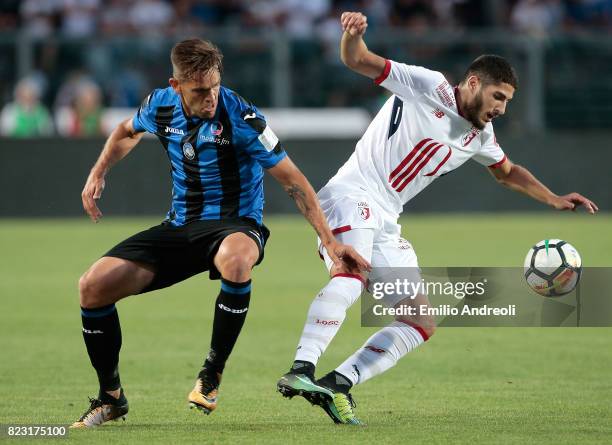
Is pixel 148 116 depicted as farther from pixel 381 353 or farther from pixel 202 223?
pixel 381 353

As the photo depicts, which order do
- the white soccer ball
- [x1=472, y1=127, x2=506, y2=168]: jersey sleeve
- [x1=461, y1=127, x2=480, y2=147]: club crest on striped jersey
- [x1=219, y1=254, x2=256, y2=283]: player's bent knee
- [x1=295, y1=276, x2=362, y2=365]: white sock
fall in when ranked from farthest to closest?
the white soccer ball → [x1=472, y1=127, x2=506, y2=168]: jersey sleeve → [x1=461, y1=127, x2=480, y2=147]: club crest on striped jersey → [x1=295, y1=276, x2=362, y2=365]: white sock → [x1=219, y1=254, x2=256, y2=283]: player's bent knee

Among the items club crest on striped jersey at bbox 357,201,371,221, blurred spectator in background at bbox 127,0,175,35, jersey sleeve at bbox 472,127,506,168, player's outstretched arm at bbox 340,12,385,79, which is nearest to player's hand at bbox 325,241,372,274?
club crest on striped jersey at bbox 357,201,371,221

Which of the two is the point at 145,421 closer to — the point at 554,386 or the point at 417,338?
the point at 417,338

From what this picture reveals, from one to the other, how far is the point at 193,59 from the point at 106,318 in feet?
4.68

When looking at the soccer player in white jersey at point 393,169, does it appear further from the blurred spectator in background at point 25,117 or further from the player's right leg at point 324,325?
the blurred spectator in background at point 25,117

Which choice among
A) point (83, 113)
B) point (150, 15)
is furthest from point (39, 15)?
point (83, 113)

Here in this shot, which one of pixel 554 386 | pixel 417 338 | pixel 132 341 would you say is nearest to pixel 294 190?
pixel 417 338

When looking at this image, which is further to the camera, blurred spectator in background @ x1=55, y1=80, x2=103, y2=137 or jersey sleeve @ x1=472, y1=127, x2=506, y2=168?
blurred spectator in background @ x1=55, y1=80, x2=103, y2=137

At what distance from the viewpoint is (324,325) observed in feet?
21.1

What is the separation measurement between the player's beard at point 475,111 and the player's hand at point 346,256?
1.26 m

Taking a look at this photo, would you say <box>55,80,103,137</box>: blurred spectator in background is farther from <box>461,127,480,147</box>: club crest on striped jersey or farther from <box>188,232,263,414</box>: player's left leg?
<box>188,232,263,414</box>: player's left leg

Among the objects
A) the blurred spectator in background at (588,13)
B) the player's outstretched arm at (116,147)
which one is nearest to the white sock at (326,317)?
the player's outstretched arm at (116,147)

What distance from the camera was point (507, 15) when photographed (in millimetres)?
23516

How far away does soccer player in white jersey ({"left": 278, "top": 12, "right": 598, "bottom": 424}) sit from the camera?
6508 millimetres
